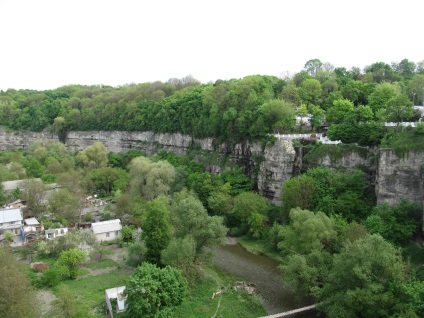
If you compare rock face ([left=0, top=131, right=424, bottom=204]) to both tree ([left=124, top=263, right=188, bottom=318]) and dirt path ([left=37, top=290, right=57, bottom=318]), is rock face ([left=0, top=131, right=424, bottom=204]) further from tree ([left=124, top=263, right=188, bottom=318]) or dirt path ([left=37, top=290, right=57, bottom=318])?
dirt path ([left=37, top=290, right=57, bottom=318])

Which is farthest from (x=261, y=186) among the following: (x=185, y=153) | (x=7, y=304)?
(x=7, y=304)

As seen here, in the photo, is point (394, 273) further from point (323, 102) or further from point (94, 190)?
point (94, 190)

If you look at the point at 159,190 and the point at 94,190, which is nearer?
the point at 159,190

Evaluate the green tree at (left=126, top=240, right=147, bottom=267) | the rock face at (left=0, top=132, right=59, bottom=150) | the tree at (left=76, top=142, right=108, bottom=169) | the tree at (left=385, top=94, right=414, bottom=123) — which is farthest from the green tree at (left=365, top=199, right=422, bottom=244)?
the rock face at (left=0, top=132, right=59, bottom=150)

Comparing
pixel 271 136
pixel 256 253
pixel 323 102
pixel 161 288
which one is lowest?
pixel 256 253

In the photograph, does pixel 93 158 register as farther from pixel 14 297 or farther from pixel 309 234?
pixel 309 234

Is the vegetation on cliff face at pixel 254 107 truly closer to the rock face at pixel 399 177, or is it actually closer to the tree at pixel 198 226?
the rock face at pixel 399 177

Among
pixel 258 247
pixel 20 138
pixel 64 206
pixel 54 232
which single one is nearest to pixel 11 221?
pixel 64 206
